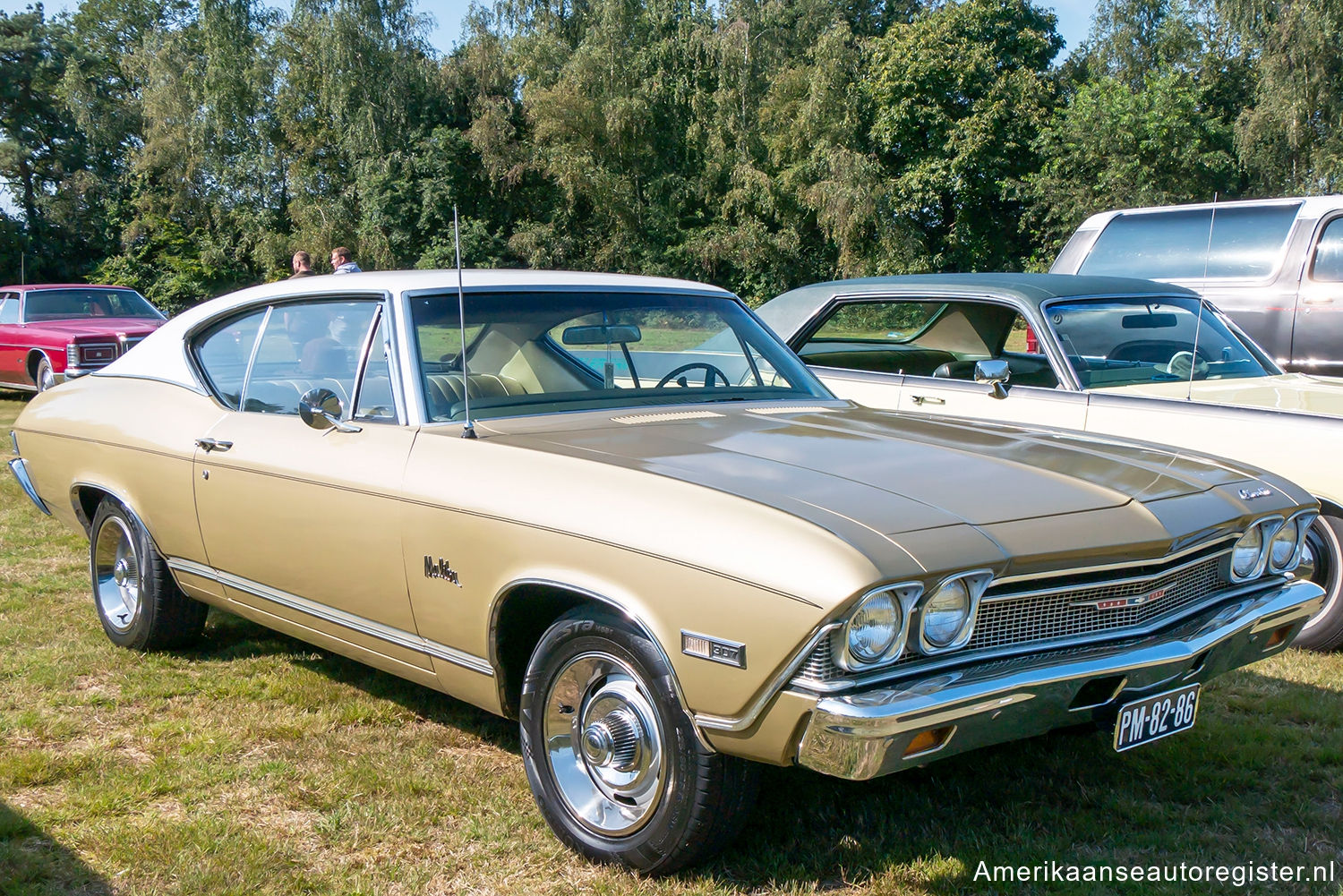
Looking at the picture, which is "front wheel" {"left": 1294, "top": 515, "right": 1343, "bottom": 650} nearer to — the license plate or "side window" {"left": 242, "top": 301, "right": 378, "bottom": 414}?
the license plate

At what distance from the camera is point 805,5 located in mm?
38781

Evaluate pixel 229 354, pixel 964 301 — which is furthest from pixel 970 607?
pixel 964 301

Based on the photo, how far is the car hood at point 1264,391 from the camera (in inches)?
198

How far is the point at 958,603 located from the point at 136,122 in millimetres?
52345

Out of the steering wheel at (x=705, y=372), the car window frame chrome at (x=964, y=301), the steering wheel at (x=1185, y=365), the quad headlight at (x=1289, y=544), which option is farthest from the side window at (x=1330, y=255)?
the steering wheel at (x=705, y=372)

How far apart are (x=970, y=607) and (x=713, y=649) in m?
0.55

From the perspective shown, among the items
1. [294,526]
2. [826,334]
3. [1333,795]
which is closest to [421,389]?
[294,526]

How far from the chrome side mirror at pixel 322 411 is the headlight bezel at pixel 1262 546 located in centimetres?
252

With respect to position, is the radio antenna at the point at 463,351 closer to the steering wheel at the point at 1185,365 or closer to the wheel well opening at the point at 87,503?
the wheel well opening at the point at 87,503

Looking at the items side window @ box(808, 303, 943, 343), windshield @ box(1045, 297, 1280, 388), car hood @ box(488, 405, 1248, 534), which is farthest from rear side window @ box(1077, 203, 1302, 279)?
car hood @ box(488, 405, 1248, 534)

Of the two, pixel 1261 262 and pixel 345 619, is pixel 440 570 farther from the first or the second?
pixel 1261 262

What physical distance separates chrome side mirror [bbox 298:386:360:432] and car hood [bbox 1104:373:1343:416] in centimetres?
357

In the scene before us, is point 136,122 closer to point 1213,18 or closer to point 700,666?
point 1213,18

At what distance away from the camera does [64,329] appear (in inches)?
531
